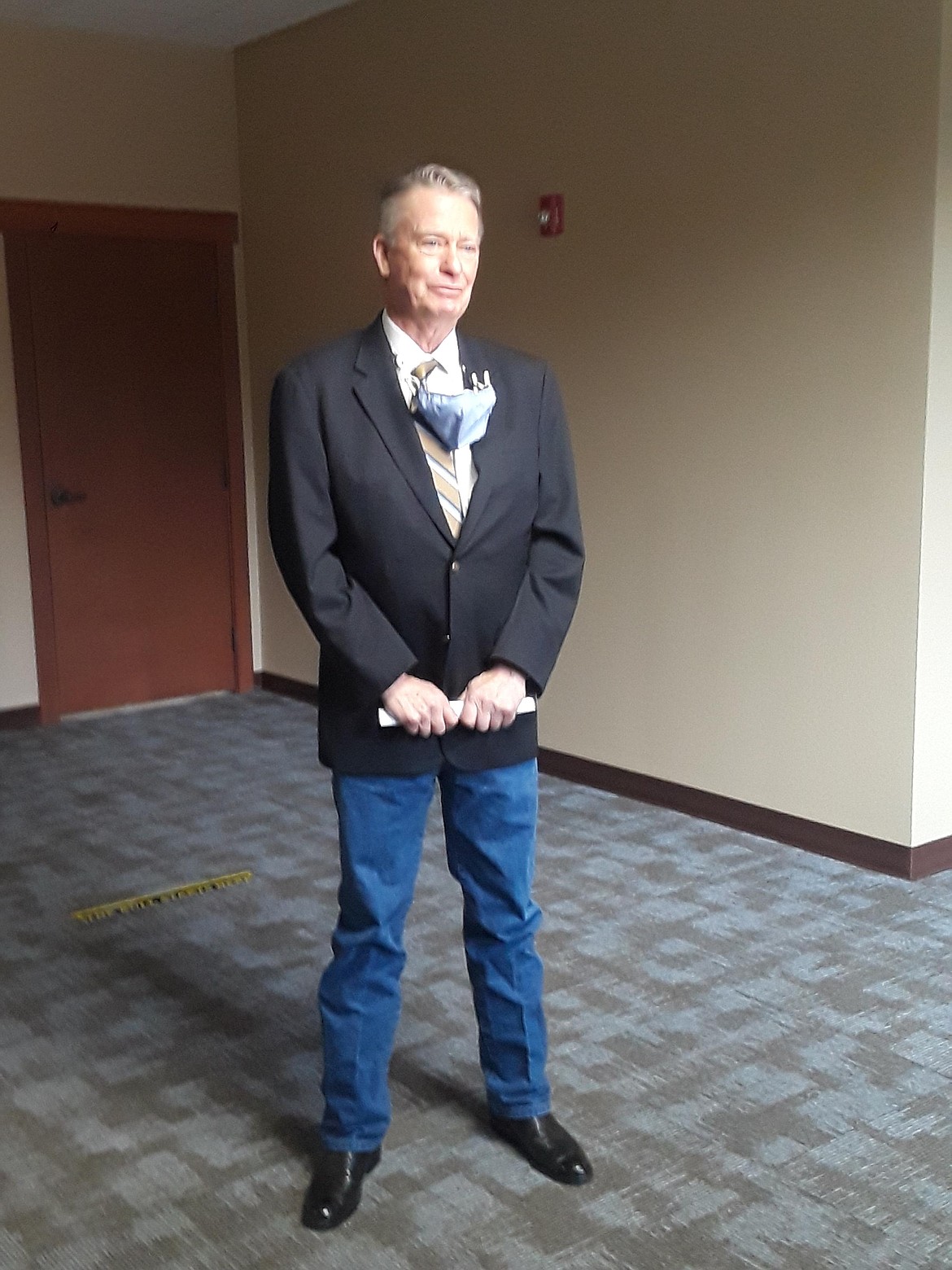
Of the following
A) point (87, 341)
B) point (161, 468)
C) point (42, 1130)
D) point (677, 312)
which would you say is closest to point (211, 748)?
point (161, 468)

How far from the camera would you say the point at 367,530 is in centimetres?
198

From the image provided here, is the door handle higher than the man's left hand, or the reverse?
the door handle

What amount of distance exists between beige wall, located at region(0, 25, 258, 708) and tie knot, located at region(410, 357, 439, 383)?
152 inches

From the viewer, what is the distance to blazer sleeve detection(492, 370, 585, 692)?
2.04 m

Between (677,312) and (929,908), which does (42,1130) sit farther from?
(677,312)

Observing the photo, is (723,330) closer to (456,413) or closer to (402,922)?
(456,413)

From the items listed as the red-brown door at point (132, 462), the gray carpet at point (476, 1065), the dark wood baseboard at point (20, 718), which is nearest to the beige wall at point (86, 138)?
the dark wood baseboard at point (20, 718)

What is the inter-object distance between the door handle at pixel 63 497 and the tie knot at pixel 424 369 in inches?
153

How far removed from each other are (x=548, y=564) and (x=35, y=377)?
3.94m

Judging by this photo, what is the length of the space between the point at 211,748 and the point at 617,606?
5.62 feet

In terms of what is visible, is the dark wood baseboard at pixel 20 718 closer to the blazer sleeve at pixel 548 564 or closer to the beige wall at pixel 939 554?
the beige wall at pixel 939 554

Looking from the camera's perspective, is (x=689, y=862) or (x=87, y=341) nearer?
(x=689, y=862)

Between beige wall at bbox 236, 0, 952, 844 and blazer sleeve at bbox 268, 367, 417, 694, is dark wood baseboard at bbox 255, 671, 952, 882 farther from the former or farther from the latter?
blazer sleeve at bbox 268, 367, 417, 694

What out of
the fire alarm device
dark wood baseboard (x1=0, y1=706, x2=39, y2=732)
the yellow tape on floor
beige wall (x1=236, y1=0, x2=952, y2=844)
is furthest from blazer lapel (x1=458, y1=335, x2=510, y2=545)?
dark wood baseboard (x1=0, y1=706, x2=39, y2=732)
